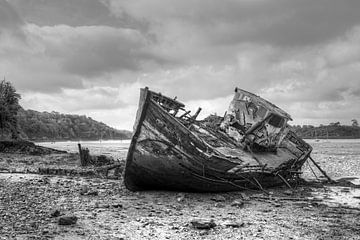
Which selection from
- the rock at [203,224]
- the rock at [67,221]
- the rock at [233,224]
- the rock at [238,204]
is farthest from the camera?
the rock at [238,204]

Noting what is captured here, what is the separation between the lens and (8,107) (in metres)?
33.5

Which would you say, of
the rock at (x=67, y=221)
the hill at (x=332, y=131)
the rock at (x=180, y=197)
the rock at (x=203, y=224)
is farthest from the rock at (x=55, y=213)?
the hill at (x=332, y=131)

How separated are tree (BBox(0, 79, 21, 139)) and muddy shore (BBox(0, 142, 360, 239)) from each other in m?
23.7

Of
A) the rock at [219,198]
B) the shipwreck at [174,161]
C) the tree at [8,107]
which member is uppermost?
the tree at [8,107]

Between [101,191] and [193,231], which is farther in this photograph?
[101,191]

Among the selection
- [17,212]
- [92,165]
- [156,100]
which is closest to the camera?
[17,212]

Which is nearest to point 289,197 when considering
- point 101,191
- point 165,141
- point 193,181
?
point 193,181

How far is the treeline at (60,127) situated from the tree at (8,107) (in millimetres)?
59460

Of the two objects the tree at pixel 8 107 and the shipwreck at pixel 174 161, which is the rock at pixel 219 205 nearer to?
the shipwreck at pixel 174 161

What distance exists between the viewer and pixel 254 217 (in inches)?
309

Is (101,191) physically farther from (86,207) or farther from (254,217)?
(254,217)

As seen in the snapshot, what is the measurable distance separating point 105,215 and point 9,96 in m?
31.3

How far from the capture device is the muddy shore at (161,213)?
6.27 m

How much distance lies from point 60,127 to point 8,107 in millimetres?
91918
